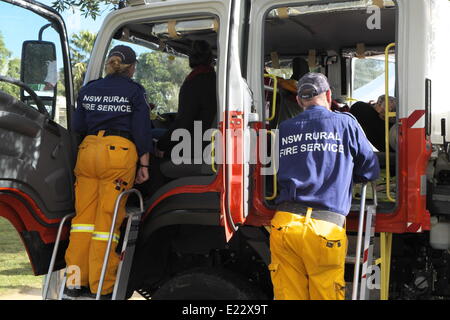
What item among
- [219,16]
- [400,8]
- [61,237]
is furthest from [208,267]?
[400,8]

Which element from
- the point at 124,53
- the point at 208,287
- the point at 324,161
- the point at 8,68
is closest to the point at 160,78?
the point at 124,53

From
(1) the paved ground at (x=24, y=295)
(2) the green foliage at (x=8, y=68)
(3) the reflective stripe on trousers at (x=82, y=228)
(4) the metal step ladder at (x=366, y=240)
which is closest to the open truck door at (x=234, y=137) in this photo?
(4) the metal step ladder at (x=366, y=240)

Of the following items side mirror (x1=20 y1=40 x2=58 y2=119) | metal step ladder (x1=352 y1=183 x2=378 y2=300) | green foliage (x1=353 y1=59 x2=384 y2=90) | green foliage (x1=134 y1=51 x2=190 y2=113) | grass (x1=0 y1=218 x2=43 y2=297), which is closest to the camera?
metal step ladder (x1=352 y1=183 x2=378 y2=300)

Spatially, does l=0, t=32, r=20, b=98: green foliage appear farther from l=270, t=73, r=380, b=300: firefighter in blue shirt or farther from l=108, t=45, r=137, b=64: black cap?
l=270, t=73, r=380, b=300: firefighter in blue shirt

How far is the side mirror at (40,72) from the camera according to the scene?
12.5ft

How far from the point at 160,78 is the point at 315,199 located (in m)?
2.09

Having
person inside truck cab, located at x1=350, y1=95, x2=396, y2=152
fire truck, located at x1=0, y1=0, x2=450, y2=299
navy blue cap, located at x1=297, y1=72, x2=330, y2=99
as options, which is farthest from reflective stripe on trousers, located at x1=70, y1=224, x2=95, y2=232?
person inside truck cab, located at x1=350, y1=95, x2=396, y2=152

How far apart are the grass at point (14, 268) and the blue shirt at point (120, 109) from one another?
4.04m

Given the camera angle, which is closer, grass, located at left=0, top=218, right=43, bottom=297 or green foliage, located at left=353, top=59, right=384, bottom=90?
green foliage, located at left=353, top=59, right=384, bottom=90

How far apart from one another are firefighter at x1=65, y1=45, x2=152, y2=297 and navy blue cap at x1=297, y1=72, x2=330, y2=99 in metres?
1.17

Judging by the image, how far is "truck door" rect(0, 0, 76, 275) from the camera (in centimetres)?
352

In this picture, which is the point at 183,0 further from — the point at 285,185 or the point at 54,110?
the point at 285,185

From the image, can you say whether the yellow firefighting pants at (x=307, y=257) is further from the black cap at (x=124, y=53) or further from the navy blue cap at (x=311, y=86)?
the black cap at (x=124, y=53)

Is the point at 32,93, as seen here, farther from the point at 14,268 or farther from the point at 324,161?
the point at 14,268
